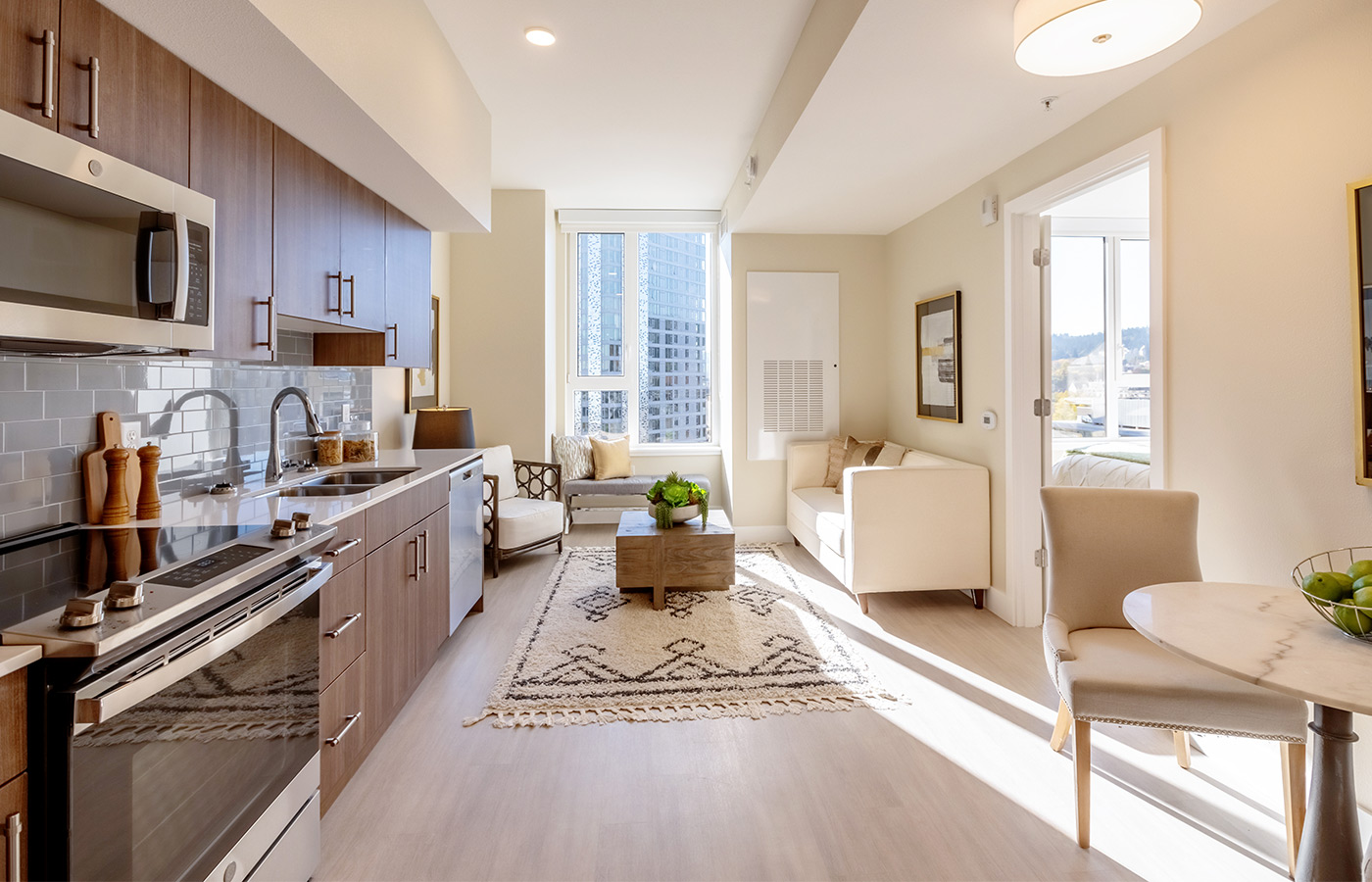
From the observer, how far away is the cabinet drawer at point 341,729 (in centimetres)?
188

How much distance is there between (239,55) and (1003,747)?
120 inches

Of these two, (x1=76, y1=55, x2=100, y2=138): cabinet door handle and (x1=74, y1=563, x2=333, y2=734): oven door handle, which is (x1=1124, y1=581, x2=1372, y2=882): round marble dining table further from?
(x1=76, y1=55, x2=100, y2=138): cabinet door handle

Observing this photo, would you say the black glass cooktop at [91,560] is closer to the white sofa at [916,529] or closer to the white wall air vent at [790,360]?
the white sofa at [916,529]

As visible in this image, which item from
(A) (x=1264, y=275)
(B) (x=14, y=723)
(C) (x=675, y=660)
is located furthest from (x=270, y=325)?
(A) (x=1264, y=275)

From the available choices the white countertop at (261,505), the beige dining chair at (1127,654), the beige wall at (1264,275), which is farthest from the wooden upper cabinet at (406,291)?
the beige wall at (1264,275)

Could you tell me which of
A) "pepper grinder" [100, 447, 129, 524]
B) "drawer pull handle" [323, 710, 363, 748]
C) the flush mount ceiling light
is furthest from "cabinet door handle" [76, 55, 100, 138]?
the flush mount ceiling light

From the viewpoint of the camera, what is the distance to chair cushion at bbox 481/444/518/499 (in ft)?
15.4

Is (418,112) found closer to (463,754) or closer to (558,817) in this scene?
(463,754)

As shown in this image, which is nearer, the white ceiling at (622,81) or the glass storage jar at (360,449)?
the white ceiling at (622,81)

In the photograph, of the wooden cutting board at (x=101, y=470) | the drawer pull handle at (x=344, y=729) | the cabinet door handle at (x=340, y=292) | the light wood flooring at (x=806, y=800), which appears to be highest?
the cabinet door handle at (x=340, y=292)

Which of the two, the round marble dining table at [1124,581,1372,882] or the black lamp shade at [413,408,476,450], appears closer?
the round marble dining table at [1124,581,1372,882]

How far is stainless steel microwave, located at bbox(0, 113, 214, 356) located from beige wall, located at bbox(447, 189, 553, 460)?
3.56m

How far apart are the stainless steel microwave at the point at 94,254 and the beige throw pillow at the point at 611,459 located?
4079 mm

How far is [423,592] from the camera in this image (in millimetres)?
2746
